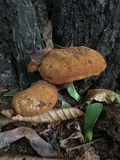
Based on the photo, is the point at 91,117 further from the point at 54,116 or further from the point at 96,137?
the point at 54,116

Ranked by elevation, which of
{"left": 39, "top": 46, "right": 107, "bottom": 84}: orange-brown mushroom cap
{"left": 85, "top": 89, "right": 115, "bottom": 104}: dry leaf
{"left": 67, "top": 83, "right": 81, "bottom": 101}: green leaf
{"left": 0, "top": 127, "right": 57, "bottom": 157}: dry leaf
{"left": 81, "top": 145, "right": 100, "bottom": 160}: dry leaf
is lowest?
{"left": 81, "top": 145, "right": 100, "bottom": 160}: dry leaf

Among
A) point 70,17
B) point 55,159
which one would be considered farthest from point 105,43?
point 55,159

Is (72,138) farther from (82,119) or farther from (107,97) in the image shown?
(107,97)

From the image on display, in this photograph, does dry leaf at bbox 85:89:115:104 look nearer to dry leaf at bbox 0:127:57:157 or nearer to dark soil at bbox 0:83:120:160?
dark soil at bbox 0:83:120:160

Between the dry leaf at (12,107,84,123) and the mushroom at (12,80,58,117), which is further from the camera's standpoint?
the dry leaf at (12,107,84,123)

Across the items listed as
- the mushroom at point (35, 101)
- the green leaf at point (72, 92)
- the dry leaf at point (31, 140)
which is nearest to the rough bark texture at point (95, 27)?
the green leaf at point (72, 92)

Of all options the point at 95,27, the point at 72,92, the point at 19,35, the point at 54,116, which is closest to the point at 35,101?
the point at 54,116

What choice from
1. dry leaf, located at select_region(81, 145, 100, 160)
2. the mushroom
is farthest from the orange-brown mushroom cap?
dry leaf, located at select_region(81, 145, 100, 160)
